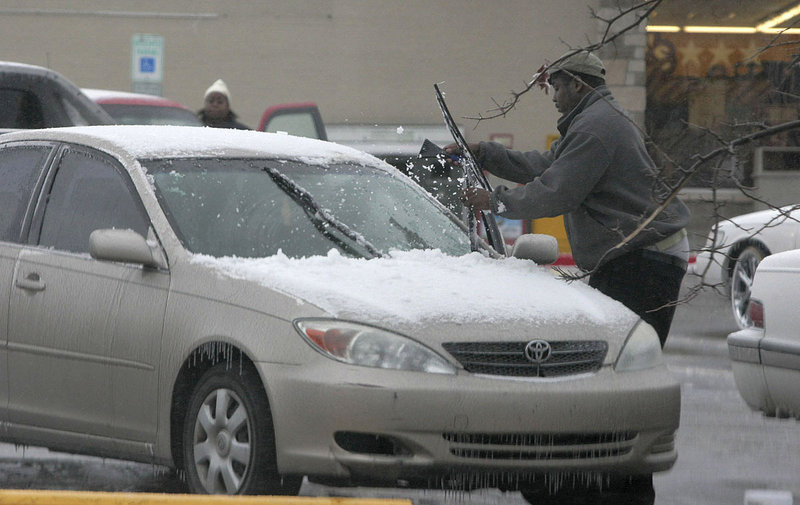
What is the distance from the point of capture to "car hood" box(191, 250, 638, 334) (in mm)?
5688

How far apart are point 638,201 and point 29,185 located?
265cm

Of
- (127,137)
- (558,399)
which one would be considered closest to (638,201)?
(558,399)

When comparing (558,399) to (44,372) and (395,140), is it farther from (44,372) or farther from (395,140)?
(395,140)

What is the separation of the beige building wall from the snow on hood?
21.8 metres

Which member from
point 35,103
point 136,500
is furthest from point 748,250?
point 136,500

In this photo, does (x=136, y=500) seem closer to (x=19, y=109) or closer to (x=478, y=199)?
(x=478, y=199)

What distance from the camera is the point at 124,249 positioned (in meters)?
6.11

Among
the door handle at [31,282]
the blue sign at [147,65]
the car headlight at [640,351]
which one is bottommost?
the car headlight at [640,351]

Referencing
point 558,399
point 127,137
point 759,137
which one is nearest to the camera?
point 558,399

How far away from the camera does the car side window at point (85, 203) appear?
656 cm

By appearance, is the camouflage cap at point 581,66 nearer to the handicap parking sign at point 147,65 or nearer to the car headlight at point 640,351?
the car headlight at point 640,351

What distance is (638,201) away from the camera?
23.6ft

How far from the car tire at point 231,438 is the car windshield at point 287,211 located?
0.67 metres

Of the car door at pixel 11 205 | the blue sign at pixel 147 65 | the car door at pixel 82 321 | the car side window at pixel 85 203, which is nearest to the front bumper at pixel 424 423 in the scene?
the car door at pixel 82 321
